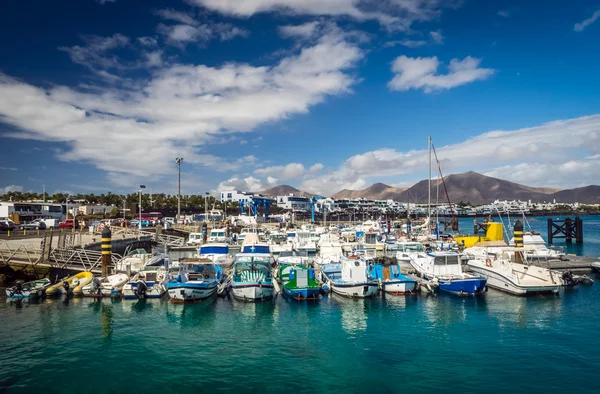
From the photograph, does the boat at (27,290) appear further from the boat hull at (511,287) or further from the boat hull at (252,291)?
the boat hull at (511,287)

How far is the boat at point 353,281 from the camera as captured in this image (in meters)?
28.6

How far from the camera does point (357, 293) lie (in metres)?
28.7

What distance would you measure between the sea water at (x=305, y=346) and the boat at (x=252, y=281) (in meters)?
0.84

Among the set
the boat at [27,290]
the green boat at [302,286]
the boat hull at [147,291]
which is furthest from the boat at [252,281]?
the boat at [27,290]

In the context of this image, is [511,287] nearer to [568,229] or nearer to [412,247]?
Result: [412,247]

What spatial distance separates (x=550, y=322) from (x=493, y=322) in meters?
3.59

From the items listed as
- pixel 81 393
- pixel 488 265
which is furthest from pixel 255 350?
pixel 488 265

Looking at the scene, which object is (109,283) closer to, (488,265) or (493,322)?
(493,322)

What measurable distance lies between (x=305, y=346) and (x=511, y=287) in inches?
760

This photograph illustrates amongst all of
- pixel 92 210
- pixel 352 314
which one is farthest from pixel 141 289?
pixel 92 210

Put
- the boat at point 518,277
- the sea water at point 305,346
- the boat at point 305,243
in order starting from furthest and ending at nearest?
the boat at point 305,243, the boat at point 518,277, the sea water at point 305,346

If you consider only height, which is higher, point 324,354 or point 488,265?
point 488,265

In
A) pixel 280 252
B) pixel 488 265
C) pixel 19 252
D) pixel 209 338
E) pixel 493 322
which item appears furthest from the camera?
pixel 280 252

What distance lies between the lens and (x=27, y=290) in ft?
92.1
